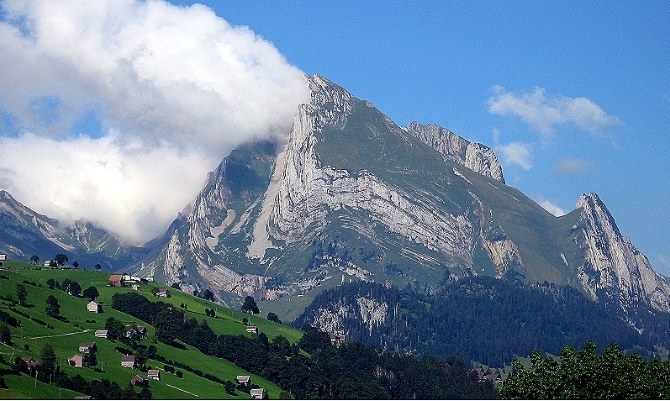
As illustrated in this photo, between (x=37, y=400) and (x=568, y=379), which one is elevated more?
(x=568, y=379)

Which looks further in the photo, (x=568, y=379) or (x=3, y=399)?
(x=3, y=399)

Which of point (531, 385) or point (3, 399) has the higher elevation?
→ point (531, 385)

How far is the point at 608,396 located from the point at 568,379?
525 centimetres

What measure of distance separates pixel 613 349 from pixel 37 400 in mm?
100091

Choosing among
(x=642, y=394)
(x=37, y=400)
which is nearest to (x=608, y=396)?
(x=642, y=394)

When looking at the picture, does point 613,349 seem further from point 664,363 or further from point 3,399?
point 3,399

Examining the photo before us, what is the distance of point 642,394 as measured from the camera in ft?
466

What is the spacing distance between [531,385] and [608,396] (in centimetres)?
951

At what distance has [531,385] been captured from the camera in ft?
470

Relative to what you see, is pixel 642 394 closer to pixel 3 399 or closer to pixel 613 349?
pixel 613 349

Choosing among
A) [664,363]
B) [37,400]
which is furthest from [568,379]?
[37,400]

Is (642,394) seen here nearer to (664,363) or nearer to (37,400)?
(664,363)

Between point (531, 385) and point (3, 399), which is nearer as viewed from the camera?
point (531, 385)

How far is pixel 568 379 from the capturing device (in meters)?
142
